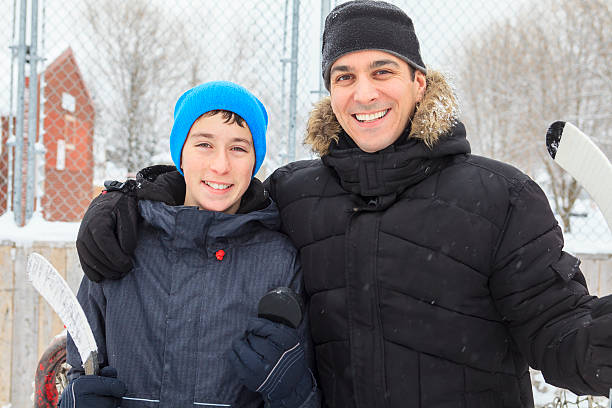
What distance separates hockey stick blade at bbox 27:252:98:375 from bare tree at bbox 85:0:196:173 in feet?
37.4

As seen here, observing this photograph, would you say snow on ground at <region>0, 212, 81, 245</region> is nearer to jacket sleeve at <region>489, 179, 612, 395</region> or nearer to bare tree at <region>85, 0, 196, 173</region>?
jacket sleeve at <region>489, 179, 612, 395</region>

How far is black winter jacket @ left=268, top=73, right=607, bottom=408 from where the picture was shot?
151 centimetres

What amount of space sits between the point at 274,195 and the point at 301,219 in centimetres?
25

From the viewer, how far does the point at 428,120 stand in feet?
5.33

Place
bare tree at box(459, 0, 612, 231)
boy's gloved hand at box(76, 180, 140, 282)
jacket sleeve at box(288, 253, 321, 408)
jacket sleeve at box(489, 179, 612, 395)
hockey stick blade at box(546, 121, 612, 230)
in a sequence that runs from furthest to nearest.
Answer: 1. bare tree at box(459, 0, 612, 231)
2. jacket sleeve at box(288, 253, 321, 408)
3. boy's gloved hand at box(76, 180, 140, 282)
4. jacket sleeve at box(489, 179, 612, 395)
5. hockey stick blade at box(546, 121, 612, 230)

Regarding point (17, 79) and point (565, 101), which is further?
point (565, 101)

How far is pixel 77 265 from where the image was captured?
11.9 feet

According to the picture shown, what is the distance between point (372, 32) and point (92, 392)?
1391mm

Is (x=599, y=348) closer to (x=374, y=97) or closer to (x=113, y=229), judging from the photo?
(x=374, y=97)

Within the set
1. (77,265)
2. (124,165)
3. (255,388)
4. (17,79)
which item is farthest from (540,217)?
(124,165)

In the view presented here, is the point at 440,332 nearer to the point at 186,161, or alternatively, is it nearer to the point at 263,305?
the point at 263,305

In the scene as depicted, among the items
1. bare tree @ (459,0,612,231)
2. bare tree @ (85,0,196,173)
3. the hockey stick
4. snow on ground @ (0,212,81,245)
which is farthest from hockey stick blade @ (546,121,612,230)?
bare tree @ (85,0,196,173)

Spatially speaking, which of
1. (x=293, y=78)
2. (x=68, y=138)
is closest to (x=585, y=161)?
(x=293, y=78)

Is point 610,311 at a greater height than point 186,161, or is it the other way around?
point 186,161
